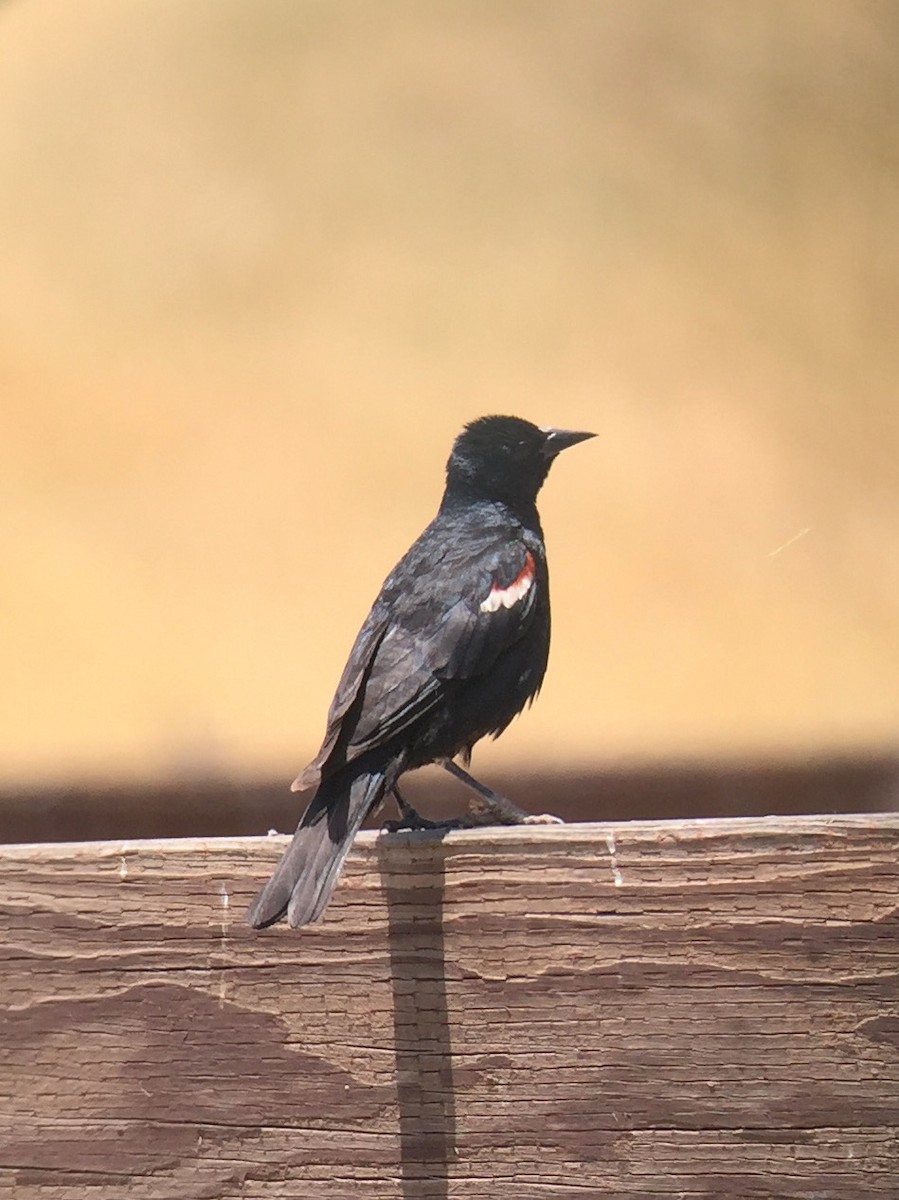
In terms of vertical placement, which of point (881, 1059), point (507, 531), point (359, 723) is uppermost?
point (507, 531)

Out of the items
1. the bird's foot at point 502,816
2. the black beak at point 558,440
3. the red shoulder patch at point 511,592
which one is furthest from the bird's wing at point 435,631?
the black beak at point 558,440

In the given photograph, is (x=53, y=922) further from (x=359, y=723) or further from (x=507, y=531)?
(x=507, y=531)

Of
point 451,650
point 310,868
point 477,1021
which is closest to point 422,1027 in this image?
point 477,1021

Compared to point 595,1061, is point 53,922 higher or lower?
higher

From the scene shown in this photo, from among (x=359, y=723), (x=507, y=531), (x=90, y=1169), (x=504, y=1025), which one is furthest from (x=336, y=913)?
(x=507, y=531)

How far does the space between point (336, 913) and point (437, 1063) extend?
0.19m

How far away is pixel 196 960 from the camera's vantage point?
1.47m

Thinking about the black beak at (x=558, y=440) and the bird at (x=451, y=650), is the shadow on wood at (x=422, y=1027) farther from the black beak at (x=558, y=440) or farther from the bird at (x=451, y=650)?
the black beak at (x=558, y=440)

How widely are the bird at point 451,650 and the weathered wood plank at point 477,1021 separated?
0.13 meters

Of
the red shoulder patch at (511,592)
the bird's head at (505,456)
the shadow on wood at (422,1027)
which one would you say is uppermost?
the bird's head at (505,456)

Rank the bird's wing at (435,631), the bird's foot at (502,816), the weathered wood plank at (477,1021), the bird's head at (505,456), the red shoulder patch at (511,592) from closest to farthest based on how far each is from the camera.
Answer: the weathered wood plank at (477,1021)
the bird's wing at (435,631)
the bird's foot at (502,816)
the red shoulder patch at (511,592)
the bird's head at (505,456)

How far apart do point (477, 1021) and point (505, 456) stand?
5.24 ft

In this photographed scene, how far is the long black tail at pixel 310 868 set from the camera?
1.39 meters

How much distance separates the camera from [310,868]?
4.70 feet
